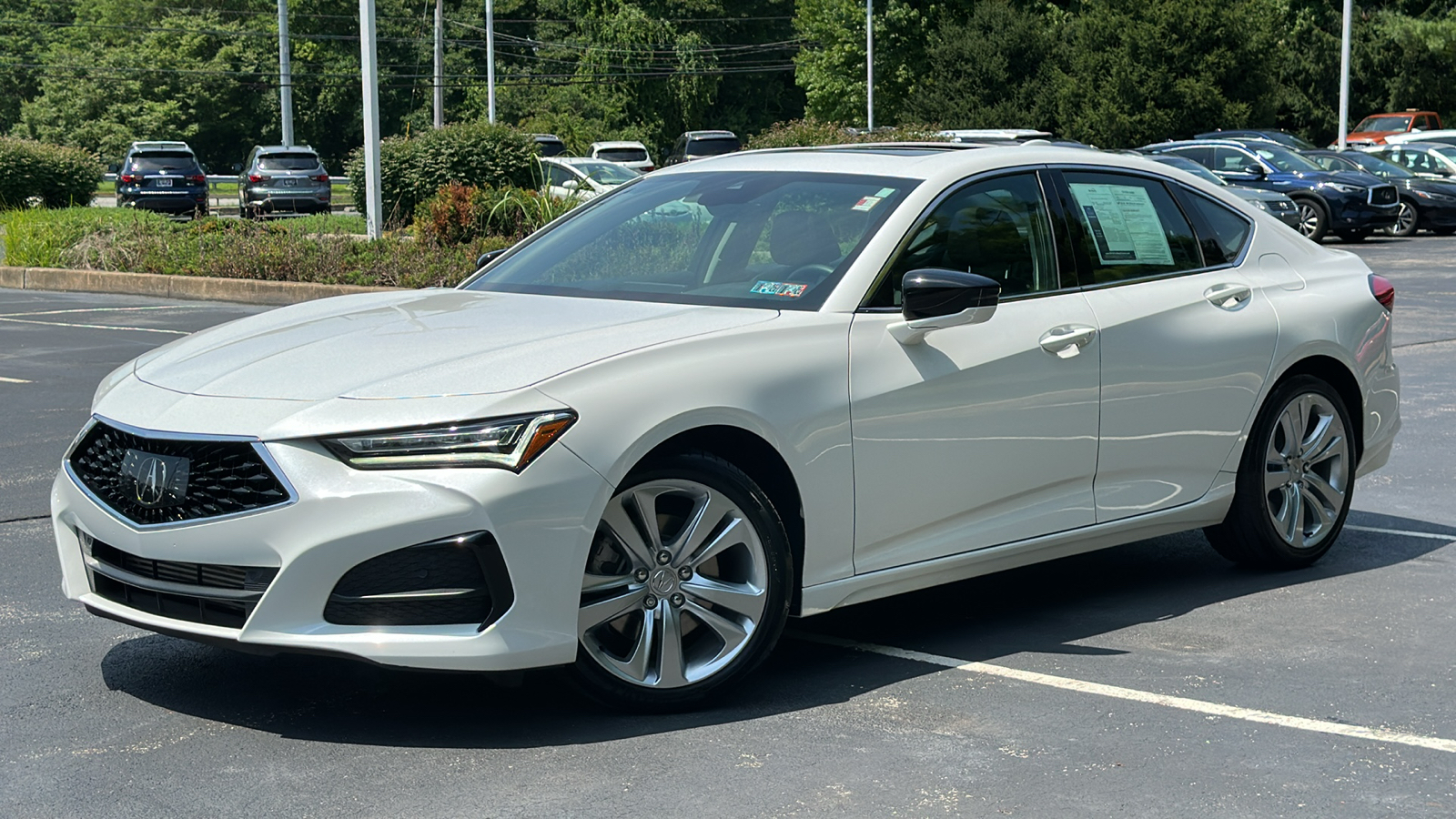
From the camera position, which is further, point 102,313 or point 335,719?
point 102,313

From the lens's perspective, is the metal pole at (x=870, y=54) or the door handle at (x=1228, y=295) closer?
the door handle at (x=1228, y=295)

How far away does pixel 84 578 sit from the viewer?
464cm

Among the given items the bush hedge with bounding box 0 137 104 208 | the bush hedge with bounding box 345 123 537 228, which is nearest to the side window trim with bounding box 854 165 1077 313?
the bush hedge with bounding box 345 123 537 228

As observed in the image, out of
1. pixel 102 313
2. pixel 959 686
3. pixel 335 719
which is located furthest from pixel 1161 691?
pixel 102 313

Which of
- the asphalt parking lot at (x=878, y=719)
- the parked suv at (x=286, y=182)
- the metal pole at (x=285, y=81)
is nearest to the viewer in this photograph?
the asphalt parking lot at (x=878, y=719)

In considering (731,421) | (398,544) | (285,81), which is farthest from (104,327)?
(285,81)

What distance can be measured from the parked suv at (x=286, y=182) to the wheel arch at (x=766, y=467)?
1403 inches

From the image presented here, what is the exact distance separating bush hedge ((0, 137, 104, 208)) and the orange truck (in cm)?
3505

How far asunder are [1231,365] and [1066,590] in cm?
101

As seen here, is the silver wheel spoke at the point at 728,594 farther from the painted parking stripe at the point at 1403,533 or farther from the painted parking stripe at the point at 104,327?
the painted parking stripe at the point at 104,327

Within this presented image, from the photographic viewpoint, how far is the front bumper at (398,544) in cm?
407

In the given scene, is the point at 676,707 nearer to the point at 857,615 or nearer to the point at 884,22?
the point at 857,615

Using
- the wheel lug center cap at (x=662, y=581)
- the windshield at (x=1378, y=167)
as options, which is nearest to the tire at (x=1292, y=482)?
the wheel lug center cap at (x=662, y=581)

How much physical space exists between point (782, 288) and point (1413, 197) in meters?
29.1
